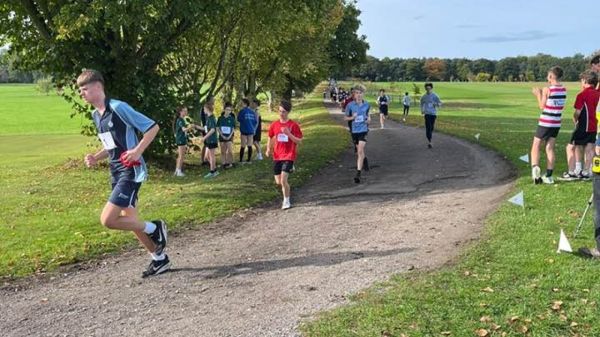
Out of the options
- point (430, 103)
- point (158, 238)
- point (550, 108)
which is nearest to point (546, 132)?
point (550, 108)

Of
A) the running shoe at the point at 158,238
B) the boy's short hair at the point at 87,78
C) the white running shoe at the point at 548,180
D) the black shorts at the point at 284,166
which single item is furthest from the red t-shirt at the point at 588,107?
the boy's short hair at the point at 87,78

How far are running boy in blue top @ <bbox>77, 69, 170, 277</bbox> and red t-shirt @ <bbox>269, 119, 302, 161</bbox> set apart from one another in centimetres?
421

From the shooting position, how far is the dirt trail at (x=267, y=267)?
5508mm

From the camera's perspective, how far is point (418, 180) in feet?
43.5

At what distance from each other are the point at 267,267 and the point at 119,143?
223cm

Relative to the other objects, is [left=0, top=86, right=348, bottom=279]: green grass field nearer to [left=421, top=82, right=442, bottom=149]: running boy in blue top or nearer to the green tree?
[left=421, top=82, right=442, bottom=149]: running boy in blue top

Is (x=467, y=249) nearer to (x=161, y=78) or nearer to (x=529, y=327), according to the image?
(x=529, y=327)

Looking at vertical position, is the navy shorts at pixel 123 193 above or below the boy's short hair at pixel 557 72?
below

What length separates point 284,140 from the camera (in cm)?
1049

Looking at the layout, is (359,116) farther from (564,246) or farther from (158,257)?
(158,257)

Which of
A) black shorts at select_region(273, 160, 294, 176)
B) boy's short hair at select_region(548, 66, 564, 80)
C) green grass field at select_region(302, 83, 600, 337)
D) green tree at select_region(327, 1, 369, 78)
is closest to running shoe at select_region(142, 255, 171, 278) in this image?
green grass field at select_region(302, 83, 600, 337)

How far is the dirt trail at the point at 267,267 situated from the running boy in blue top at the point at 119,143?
0.82m

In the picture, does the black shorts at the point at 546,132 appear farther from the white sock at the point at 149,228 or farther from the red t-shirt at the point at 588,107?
the white sock at the point at 149,228

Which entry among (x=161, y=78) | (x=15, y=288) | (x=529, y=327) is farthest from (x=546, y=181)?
(x=161, y=78)
